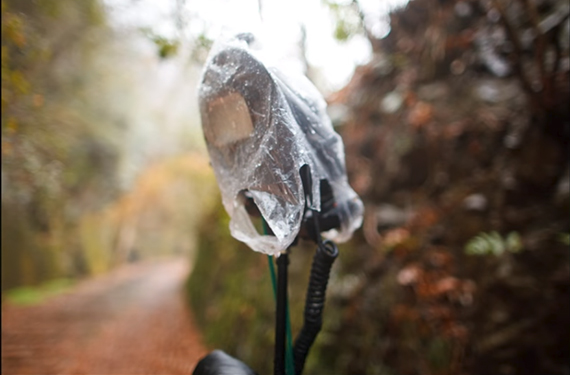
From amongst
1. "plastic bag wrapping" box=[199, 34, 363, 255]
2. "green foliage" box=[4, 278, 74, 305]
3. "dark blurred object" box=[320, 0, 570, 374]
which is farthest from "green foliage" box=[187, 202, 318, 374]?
"green foliage" box=[4, 278, 74, 305]

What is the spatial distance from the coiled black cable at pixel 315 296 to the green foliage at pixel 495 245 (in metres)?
1.77

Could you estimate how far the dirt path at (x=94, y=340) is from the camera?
181cm

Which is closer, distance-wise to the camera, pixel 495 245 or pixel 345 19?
pixel 495 245

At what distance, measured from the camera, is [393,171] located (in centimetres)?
362

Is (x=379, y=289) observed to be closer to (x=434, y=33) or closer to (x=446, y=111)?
(x=446, y=111)

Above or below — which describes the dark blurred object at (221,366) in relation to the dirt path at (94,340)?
above

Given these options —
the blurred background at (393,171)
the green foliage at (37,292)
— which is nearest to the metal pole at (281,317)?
the blurred background at (393,171)

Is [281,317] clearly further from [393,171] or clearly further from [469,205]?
[393,171]

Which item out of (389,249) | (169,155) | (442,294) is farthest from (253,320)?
(169,155)

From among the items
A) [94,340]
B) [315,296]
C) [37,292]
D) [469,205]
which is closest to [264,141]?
[315,296]

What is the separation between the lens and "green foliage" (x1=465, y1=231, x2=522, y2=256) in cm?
226

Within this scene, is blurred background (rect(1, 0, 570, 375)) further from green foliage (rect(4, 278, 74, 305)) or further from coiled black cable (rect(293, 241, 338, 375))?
coiled black cable (rect(293, 241, 338, 375))

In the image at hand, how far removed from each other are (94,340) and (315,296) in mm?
2541

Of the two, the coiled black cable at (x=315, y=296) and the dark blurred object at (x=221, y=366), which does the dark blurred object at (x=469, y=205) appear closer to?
the coiled black cable at (x=315, y=296)
